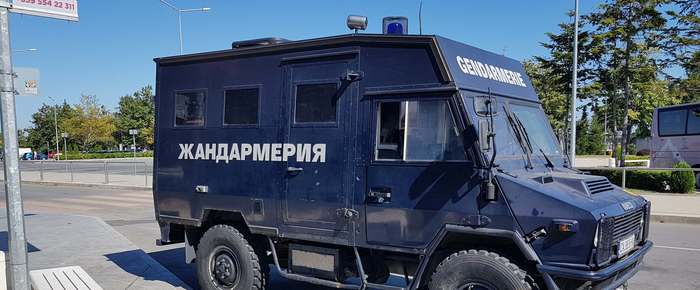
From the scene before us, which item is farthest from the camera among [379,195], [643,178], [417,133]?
[643,178]

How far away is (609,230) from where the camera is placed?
4.25 metres

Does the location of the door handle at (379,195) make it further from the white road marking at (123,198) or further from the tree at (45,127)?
the tree at (45,127)

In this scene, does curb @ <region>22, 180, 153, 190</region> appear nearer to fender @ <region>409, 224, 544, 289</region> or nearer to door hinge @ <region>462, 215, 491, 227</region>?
fender @ <region>409, 224, 544, 289</region>

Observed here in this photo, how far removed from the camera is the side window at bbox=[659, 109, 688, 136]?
72.9 ft

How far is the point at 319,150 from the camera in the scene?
5.52m

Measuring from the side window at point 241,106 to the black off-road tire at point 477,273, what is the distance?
2651 mm

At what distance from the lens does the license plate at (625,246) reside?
4.48 m

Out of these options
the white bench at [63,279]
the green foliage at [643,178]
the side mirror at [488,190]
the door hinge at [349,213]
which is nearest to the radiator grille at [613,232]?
the side mirror at [488,190]

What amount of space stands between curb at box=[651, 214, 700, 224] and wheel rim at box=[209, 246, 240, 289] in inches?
436

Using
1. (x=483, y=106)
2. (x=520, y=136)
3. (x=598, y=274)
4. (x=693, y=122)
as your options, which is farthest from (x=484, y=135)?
(x=693, y=122)

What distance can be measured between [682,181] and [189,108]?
1726 cm

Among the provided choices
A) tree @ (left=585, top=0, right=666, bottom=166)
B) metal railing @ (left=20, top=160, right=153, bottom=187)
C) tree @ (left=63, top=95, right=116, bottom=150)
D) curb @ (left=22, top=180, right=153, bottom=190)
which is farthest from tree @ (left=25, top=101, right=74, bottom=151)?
tree @ (left=585, top=0, right=666, bottom=166)

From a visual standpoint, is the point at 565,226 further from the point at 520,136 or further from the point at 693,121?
the point at 693,121

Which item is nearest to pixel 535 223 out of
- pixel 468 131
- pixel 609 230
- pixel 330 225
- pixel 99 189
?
pixel 609 230
